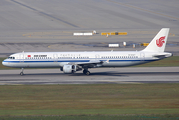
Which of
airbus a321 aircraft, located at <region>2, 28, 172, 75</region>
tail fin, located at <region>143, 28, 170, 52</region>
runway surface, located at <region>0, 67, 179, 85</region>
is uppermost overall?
tail fin, located at <region>143, 28, 170, 52</region>

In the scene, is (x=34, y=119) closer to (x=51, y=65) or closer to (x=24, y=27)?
(x=51, y=65)

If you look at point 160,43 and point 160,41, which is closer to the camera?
point 160,43

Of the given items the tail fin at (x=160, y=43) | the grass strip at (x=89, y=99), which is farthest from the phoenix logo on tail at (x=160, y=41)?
the grass strip at (x=89, y=99)

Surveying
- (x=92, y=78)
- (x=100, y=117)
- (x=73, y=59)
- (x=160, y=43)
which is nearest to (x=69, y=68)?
(x=73, y=59)

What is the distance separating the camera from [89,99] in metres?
28.9

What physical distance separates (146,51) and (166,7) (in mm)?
124838

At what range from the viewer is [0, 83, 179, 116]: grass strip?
23.9 metres

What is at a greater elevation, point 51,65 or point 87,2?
point 87,2

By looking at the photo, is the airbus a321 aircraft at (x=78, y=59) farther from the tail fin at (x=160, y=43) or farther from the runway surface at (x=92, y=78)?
the runway surface at (x=92, y=78)

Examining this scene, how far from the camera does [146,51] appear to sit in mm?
49594

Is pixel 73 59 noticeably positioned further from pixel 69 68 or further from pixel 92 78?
pixel 92 78

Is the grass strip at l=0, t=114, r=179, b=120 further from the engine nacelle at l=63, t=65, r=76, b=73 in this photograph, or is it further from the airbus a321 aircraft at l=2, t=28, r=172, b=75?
the airbus a321 aircraft at l=2, t=28, r=172, b=75

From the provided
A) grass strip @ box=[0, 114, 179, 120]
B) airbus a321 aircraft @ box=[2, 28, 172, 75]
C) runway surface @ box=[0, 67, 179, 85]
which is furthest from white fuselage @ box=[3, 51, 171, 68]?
grass strip @ box=[0, 114, 179, 120]

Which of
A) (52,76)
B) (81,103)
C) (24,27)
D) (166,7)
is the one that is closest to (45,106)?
(81,103)
